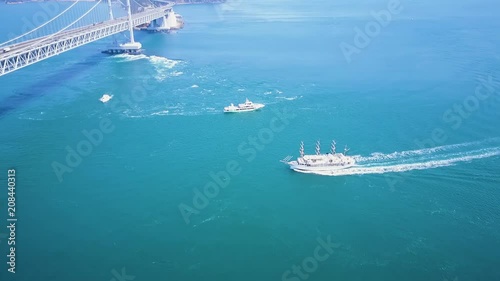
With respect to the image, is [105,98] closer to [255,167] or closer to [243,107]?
[243,107]

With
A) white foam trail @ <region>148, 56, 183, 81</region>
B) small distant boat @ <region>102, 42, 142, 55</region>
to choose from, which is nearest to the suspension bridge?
small distant boat @ <region>102, 42, 142, 55</region>

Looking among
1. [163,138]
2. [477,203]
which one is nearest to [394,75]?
[477,203]

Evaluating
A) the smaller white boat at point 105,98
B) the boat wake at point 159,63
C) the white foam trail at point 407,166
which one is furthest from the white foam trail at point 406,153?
the boat wake at point 159,63

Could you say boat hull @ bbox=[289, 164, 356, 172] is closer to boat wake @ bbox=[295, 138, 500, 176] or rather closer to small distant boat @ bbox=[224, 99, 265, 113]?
boat wake @ bbox=[295, 138, 500, 176]

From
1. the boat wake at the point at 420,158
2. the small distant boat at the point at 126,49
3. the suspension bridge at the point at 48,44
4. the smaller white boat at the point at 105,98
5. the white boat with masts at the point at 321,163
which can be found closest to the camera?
the boat wake at the point at 420,158

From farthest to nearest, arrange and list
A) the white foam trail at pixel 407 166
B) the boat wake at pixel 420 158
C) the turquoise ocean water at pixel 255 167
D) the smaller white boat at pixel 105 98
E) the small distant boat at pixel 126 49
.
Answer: the small distant boat at pixel 126 49 → the smaller white boat at pixel 105 98 → the boat wake at pixel 420 158 → the white foam trail at pixel 407 166 → the turquoise ocean water at pixel 255 167

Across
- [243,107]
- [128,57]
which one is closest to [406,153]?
[243,107]

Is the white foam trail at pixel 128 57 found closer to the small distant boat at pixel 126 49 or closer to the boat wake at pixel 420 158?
the small distant boat at pixel 126 49

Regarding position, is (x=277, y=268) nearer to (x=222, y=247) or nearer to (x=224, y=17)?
(x=222, y=247)
